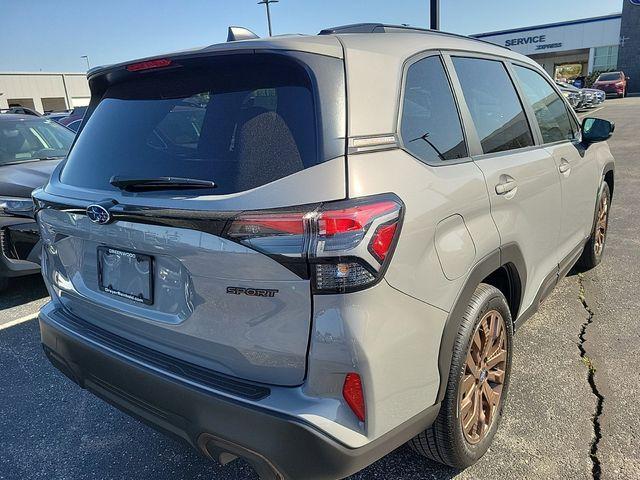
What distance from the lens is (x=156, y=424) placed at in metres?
1.90

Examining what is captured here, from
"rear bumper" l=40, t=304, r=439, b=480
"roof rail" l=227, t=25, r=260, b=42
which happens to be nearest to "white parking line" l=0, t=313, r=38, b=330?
"rear bumper" l=40, t=304, r=439, b=480

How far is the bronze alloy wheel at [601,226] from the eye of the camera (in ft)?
14.2

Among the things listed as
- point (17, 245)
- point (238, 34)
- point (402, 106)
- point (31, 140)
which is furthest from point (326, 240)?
point (31, 140)

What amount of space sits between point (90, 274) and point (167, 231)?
0.64 metres

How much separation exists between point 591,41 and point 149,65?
1906 inches

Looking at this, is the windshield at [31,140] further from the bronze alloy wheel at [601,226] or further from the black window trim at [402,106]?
the bronze alloy wheel at [601,226]

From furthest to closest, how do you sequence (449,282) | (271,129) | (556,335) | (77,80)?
(77,80), (556,335), (449,282), (271,129)

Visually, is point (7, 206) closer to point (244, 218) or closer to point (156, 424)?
point (156, 424)

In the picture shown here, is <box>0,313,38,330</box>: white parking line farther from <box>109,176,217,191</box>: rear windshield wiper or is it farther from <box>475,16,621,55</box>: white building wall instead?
<box>475,16,621,55</box>: white building wall

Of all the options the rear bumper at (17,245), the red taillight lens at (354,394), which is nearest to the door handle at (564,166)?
the red taillight lens at (354,394)

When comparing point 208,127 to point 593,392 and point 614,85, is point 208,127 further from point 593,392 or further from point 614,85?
point 614,85

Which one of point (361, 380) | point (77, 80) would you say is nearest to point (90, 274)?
point (361, 380)

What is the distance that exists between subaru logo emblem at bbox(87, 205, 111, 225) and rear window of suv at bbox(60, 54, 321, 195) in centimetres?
14

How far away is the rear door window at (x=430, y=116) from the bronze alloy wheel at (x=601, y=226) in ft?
8.81
